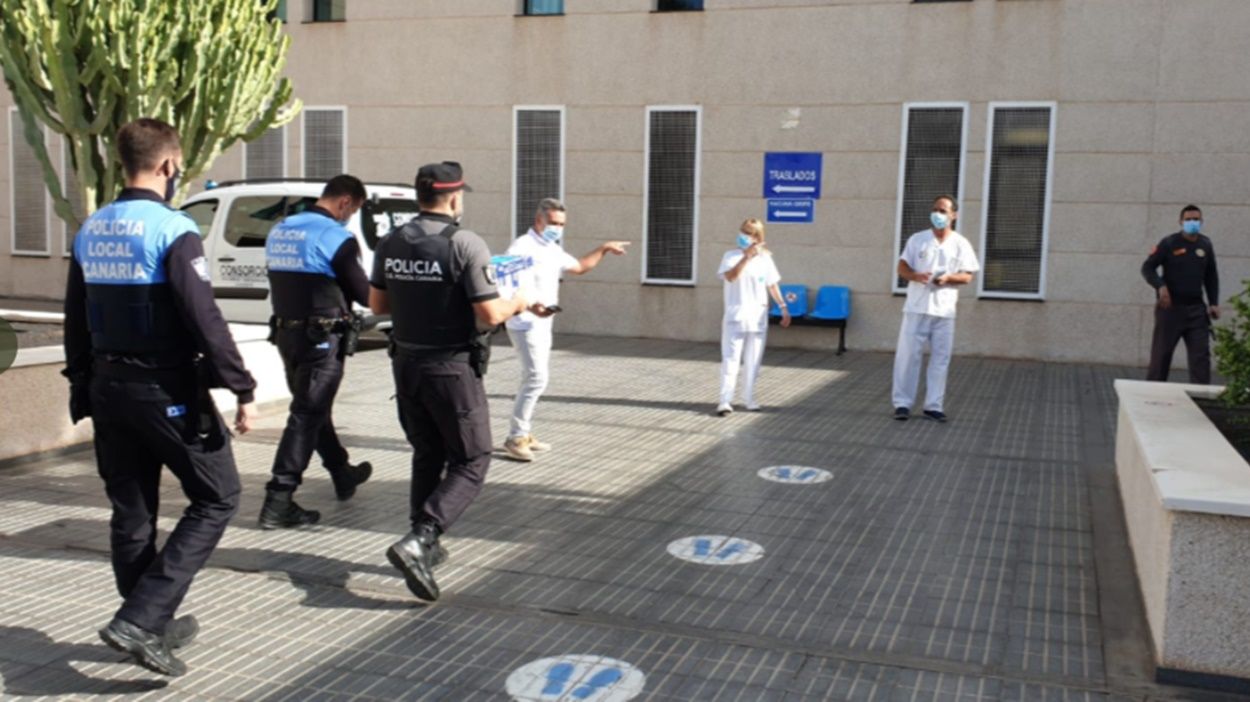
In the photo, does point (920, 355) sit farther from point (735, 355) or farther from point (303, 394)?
point (303, 394)

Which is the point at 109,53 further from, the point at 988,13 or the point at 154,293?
the point at 988,13

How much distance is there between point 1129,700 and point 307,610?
130 inches

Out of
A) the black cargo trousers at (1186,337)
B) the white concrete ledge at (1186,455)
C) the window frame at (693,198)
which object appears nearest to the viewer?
the white concrete ledge at (1186,455)

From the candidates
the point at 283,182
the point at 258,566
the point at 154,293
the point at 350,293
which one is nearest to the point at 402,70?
the point at 283,182

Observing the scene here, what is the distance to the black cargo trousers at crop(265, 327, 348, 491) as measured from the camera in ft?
21.4

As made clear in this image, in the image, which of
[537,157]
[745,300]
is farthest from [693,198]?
[745,300]

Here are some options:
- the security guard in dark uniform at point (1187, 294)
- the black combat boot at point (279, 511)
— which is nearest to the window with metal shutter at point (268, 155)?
the security guard in dark uniform at point (1187, 294)

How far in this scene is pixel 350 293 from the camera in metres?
6.64

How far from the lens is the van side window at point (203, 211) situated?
14109 mm

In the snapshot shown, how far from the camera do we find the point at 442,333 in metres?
5.40

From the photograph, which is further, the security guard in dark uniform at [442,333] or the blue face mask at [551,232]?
the blue face mask at [551,232]

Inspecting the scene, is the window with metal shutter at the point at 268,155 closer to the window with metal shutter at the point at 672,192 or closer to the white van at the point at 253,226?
the white van at the point at 253,226

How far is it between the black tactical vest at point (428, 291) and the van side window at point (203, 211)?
9.45 metres

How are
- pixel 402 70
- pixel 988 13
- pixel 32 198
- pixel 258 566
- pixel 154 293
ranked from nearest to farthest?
1. pixel 154 293
2. pixel 258 566
3. pixel 988 13
4. pixel 402 70
5. pixel 32 198
